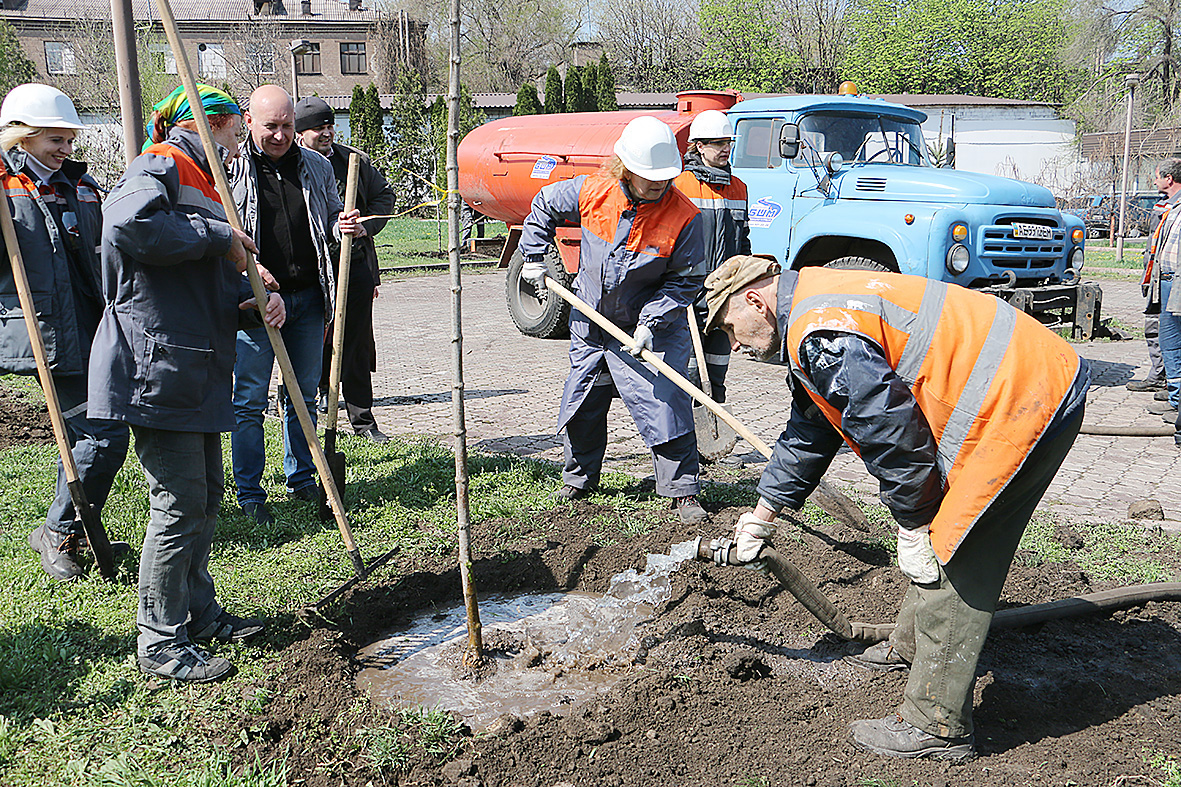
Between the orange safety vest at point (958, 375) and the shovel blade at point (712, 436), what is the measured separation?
3.13 metres

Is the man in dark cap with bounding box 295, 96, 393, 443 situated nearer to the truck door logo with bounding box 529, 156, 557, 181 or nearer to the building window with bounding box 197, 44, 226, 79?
the truck door logo with bounding box 529, 156, 557, 181

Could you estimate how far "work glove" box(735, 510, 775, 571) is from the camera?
3.07 meters

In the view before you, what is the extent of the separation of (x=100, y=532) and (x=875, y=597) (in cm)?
322

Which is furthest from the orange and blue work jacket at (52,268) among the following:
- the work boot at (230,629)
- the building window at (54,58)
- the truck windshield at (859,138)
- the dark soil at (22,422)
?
the building window at (54,58)

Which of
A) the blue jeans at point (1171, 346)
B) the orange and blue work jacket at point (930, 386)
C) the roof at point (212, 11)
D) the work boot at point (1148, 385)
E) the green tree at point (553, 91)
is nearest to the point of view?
the orange and blue work jacket at point (930, 386)

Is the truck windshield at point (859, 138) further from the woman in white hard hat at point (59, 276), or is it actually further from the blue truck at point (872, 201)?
the woman in white hard hat at point (59, 276)

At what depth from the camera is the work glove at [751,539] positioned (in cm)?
307

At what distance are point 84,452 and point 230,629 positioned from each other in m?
1.11

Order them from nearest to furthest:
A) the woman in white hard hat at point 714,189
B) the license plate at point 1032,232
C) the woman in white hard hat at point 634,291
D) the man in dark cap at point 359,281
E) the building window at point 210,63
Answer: the woman in white hard hat at point 634,291, the man in dark cap at point 359,281, the woman in white hard hat at point 714,189, the license plate at point 1032,232, the building window at point 210,63

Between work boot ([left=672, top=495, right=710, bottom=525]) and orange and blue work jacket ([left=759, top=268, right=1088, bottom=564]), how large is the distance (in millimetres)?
2002

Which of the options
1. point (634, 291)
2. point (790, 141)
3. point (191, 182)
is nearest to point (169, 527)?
point (191, 182)

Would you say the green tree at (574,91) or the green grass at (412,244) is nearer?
the green grass at (412,244)

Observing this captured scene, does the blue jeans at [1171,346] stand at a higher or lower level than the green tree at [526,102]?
lower

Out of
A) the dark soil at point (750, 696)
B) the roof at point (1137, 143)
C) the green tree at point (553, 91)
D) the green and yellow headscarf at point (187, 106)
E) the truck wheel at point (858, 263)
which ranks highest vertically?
the green tree at point (553, 91)
